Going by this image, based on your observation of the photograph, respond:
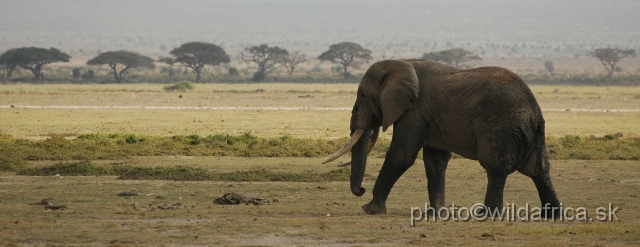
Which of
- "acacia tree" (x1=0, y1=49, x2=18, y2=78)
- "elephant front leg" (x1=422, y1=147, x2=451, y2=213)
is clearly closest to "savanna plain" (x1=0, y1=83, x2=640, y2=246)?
"elephant front leg" (x1=422, y1=147, x2=451, y2=213)

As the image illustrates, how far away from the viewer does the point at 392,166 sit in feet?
43.1

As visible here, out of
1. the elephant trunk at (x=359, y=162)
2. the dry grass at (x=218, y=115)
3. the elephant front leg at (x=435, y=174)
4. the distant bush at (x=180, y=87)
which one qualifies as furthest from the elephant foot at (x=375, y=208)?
the distant bush at (x=180, y=87)

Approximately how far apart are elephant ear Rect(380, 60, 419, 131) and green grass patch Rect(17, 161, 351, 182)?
4667 mm

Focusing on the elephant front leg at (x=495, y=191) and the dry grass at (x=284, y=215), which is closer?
the dry grass at (x=284, y=215)

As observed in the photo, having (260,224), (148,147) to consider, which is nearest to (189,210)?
(260,224)

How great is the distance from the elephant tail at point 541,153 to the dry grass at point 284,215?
29.0 inches

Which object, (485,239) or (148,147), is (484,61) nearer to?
(148,147)

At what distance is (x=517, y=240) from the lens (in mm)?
10719

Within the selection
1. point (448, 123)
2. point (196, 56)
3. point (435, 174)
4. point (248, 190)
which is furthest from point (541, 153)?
point (196, 56)

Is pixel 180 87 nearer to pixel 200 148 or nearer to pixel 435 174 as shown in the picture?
pixel 200 148

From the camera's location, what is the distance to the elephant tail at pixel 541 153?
12.4m

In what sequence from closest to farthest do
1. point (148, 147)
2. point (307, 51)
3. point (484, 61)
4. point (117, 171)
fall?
1. point (117, 171)
2. point (148, 147)
3. point (484, 61)
4. point (307, 51)

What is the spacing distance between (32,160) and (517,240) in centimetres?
1247

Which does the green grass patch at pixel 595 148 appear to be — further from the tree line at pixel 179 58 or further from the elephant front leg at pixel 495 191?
the tree line at pixel 179 58
